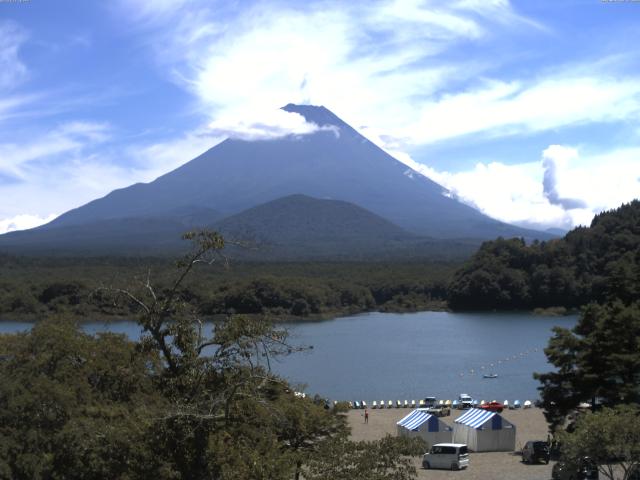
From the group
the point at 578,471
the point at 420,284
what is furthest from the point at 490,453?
the point at 420,284

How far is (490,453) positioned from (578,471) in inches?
145

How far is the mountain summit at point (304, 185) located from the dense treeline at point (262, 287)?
225 feet

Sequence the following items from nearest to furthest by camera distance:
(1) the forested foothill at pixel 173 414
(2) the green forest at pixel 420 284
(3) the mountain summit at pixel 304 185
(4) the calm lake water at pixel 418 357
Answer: (1) the forested foothill at pixel 173 414 → (4) the calm lake water at pixel 418 357 → (2) the green forest at pixel 420 284 → (3) the mountain summit at pixel 304 185

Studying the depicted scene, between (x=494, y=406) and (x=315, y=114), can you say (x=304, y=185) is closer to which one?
(x=315, y=114)

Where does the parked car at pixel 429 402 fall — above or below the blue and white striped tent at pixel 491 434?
below

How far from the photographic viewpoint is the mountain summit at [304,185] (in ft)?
458

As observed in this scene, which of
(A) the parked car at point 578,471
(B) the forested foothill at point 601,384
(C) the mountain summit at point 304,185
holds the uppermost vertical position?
(C) the mountain summit at point 304,185

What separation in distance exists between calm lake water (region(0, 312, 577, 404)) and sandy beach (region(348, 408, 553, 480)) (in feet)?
5.64

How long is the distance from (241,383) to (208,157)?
15486cm

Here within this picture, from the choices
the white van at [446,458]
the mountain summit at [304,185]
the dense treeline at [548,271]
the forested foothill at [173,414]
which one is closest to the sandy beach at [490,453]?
the white van at [446,458]

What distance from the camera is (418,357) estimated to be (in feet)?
96.7

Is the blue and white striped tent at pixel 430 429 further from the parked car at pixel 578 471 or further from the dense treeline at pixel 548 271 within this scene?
the dense treeline at pixel 548 271

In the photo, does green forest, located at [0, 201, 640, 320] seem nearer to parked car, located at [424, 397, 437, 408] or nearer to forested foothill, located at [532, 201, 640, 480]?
parked car, located at [424, 397, 437, 408]

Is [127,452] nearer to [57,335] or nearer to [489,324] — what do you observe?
[57,335]
